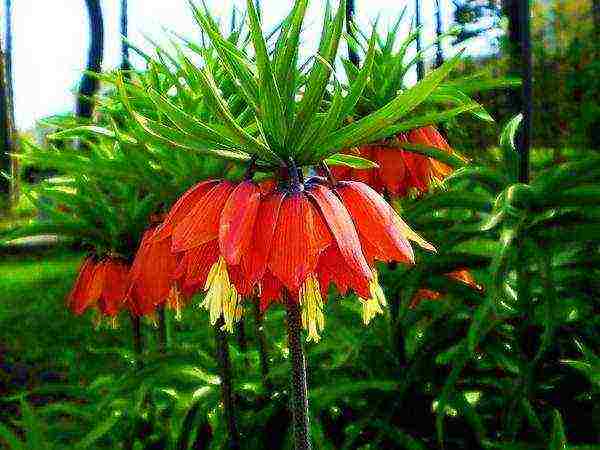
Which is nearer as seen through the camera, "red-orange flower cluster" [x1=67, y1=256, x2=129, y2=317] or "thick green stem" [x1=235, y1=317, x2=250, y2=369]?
"red-orange flower cluster" [x1=67, y1=256, x2=129, y2=317]

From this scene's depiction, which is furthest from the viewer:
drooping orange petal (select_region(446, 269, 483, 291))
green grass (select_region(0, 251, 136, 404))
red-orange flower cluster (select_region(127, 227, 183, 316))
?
green grass (select_region(0, 251, 136, 404))

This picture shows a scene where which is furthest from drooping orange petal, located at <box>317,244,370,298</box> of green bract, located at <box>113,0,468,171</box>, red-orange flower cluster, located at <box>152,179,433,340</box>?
green bract, located at <box>113,0,468,171</box>

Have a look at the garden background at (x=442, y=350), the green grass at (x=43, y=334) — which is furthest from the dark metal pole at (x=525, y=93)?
the green grass at (x=43, y=334)

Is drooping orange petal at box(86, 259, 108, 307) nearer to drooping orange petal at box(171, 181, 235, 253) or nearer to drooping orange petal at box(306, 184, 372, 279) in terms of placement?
drooping orange petal at box(171, 181, 235, 253)

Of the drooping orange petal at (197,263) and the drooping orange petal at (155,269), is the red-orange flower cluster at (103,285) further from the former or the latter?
the drooping orange petal at (197,263)

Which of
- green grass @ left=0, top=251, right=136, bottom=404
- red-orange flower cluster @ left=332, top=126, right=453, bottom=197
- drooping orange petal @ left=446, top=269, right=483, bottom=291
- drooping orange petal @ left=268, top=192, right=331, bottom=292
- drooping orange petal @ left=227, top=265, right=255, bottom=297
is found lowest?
green grass @ left=0, top=251, right=136, bottom=404

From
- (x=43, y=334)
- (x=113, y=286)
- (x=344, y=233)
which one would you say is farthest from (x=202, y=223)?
(x=43, y=334)
